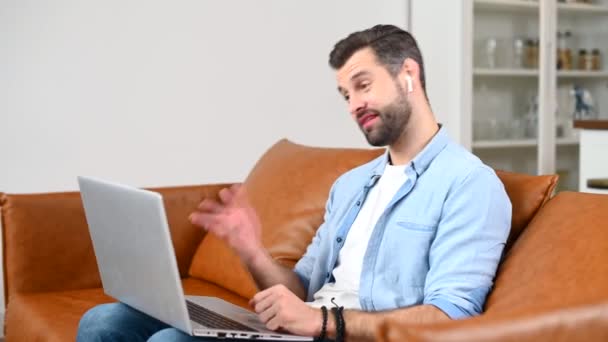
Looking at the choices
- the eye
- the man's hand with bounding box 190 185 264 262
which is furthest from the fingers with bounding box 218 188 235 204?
the eye

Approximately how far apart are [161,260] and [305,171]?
Result: 959 mm

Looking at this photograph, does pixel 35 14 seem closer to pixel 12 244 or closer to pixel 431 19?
pixel 12 244

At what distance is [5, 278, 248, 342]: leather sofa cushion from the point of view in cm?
200

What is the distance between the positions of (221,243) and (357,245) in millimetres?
860

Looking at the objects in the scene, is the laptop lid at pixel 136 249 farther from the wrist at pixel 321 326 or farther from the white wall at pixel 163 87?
the white wall at pixel 163 87

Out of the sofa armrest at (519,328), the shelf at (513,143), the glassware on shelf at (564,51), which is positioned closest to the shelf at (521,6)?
the glassware on shelf at (564,51)

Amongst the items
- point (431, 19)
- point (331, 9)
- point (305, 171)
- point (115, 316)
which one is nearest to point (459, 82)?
point (431, 19)

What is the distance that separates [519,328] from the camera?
2.50 feet

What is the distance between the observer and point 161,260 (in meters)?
1.42

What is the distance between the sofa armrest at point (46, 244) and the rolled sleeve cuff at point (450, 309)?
138cm

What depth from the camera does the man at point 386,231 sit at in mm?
1396

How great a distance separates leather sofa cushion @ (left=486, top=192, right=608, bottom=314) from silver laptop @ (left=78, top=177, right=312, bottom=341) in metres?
0.37

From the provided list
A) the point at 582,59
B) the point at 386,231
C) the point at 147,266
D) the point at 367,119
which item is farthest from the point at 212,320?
the point at 582,59

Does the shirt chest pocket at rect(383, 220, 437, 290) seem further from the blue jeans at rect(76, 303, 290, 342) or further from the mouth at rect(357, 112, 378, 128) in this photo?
the blue jeans at rect(76, 303, 290, 342)
